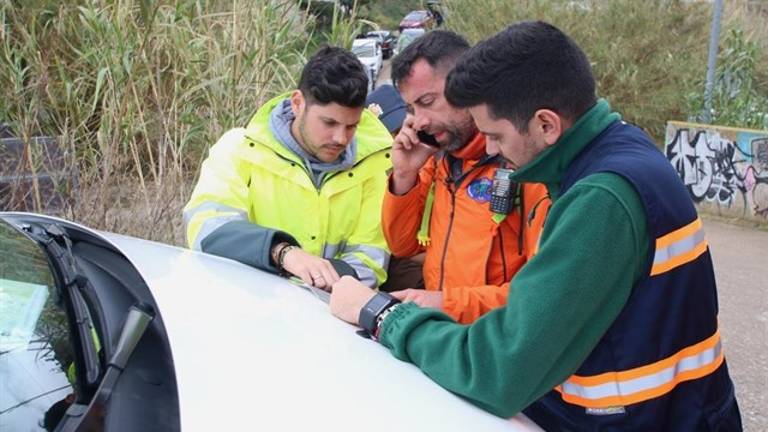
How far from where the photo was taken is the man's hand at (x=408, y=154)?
7.60 feet

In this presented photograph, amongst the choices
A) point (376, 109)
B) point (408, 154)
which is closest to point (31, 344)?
point (408, 154)

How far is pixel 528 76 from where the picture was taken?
158cm

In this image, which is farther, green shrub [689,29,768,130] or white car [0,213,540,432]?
green shrub [689,29,768,130]

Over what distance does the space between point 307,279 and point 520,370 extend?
823 mm

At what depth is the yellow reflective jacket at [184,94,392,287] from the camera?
2.43m

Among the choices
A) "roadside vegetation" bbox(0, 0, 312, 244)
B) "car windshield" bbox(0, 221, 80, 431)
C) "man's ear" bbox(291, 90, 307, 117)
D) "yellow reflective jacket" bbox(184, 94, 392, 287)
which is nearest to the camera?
"car windshield" bbox(0, 221, 80, 431)

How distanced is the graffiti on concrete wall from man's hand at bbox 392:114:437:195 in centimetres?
751

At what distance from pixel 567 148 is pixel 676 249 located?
1.01 feet

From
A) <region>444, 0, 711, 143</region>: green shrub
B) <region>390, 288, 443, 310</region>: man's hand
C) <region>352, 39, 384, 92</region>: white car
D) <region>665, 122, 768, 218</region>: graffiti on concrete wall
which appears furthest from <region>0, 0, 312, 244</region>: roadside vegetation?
<region>444, 0, 711, 143</region>: green shrub

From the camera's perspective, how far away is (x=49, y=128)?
4.38m

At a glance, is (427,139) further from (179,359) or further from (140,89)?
(140,89)

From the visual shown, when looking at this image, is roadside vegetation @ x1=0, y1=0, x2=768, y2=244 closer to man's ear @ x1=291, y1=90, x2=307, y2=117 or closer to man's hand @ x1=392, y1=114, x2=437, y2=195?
man's ear @ x1=291, y1=90, x2=307, y2=117

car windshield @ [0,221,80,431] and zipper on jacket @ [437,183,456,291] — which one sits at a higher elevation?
car windshield @ [0,221,80,431]

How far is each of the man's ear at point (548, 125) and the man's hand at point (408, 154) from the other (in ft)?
2.47
